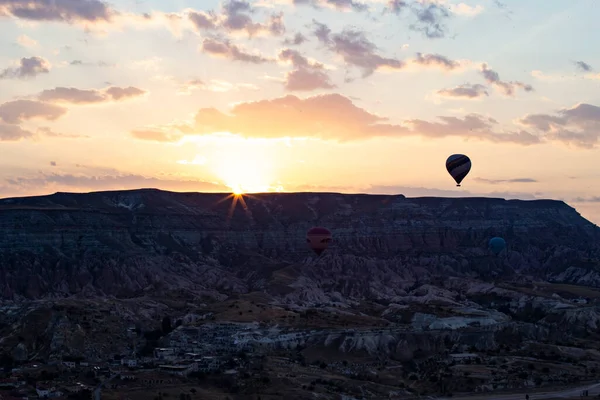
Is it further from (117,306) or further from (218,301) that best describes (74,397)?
(218,301)

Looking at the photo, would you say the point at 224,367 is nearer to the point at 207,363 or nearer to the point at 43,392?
the point at 207,363

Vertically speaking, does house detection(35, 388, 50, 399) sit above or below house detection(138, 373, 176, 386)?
below

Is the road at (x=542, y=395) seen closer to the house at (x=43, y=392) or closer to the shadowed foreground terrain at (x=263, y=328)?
the shadowed foreground terrain at (x=263, y=328)

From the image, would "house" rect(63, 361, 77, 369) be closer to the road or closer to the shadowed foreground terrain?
the shadowed foreground terrain

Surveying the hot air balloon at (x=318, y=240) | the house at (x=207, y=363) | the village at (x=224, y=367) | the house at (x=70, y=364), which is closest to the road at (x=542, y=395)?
the village at (x=224, y=367)

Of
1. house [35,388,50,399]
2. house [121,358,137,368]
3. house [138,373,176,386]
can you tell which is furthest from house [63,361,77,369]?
house [35,388,50,399]

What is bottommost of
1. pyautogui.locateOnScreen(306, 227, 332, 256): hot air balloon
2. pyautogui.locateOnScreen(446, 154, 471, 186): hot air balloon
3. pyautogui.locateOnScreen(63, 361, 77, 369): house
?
pyautogui.locateOnScreen(63, 361, 77, 369): house

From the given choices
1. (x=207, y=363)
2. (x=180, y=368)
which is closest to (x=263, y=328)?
(x=207, y=363)

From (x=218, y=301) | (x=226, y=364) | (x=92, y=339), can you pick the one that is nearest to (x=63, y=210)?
(x=218, y=301)

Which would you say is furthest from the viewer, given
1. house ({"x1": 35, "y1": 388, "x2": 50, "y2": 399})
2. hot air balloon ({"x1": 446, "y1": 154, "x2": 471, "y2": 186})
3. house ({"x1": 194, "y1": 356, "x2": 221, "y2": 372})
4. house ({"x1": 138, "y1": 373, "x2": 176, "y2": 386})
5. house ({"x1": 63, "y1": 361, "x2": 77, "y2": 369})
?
hot air balloon ({"x1": 446, "y1": 154, "x2": 471, "y2": 186})

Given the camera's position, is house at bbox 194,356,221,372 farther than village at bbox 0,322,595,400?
Yes
